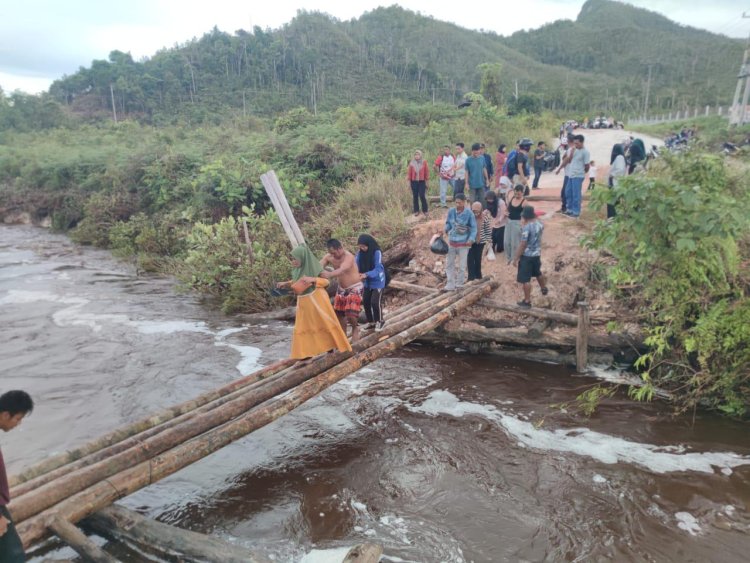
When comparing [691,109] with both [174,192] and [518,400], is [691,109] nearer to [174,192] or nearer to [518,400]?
[174,192]

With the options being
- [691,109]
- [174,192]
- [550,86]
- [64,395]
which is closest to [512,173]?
[64,395]

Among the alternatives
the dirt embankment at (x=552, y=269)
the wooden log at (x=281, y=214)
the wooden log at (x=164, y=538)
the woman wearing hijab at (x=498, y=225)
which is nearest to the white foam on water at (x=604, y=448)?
the dirt embankment at (x=552, y=269)

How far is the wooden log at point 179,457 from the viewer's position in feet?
11.4

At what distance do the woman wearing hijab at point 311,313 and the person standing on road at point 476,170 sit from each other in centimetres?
586

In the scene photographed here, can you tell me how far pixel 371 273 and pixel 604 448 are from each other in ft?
10.9

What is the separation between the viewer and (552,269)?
8.90 m

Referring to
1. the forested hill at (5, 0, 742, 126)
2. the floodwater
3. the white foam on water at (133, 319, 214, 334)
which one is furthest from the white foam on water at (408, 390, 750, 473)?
the forested hill at (5, 0, 742, 126)

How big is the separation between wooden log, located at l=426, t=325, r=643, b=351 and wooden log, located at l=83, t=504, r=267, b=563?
18.4 ft

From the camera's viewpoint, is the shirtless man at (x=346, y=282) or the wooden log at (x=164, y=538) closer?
the wooden log at (x=164, y=538)

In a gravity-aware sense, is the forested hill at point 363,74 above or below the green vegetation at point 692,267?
above

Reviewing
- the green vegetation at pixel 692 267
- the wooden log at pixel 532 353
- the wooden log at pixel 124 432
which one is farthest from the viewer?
the wooden log at pixel 532 353

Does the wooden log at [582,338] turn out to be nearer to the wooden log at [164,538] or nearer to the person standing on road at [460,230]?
the person standing on road at [460,230]

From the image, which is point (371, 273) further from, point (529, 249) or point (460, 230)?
point (529, 249)

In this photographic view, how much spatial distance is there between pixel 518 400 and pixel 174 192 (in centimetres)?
1510
